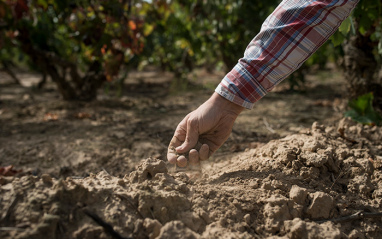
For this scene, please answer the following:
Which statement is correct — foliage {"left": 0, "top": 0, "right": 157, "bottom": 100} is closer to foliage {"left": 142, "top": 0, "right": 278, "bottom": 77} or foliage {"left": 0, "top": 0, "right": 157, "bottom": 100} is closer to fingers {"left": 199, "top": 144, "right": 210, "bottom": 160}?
foliage {"left": 142, "top": 0, "right": 278, "bottom": 77}

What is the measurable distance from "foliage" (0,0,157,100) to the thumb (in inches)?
91.6

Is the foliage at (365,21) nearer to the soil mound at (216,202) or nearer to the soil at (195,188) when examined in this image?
the soil at (195,188)

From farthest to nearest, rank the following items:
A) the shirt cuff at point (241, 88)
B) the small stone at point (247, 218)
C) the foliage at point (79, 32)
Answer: the foliage at point (79, 32) → the shirt cuff at point (241, 88) → the small stone at point (247, 218)

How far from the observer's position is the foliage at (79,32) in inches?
146

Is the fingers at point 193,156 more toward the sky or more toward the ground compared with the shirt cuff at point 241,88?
more toward the ground

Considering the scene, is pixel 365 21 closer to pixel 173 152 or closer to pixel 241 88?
pixel 241 88

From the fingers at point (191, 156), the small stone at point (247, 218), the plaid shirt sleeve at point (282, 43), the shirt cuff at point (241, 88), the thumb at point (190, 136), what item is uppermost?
the plaid shirt sleeve at point (282, 43)

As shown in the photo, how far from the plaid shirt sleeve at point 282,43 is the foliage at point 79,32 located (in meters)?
2.38

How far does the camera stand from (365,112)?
2803 millimetres

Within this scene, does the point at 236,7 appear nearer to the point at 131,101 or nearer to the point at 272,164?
the point at 131,101

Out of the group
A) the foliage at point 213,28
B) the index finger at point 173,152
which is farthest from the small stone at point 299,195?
the foliage at point 213,28

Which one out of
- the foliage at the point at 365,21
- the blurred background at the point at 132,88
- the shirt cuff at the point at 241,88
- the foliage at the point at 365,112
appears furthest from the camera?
the blurred background at the point at 132,88

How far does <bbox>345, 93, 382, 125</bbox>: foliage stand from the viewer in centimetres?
273

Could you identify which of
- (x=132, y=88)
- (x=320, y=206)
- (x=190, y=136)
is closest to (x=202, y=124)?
(x=190, y=136)
